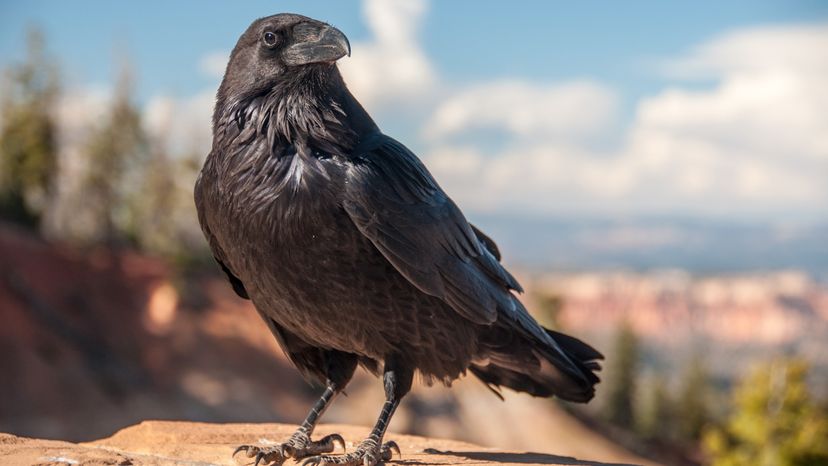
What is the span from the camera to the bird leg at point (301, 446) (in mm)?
4680

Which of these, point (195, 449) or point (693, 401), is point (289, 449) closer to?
point (195, 449)

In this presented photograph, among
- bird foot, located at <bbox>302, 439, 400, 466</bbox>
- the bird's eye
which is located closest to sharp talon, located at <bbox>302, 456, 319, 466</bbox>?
bird foot, located at <bbox>302, 439, 400, 466</bbox>

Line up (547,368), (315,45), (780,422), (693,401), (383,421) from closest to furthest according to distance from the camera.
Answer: (315,45)
(383,421)
(547,368)
(780,422)
(693,401)

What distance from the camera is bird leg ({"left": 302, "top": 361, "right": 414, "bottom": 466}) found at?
460 centimetres

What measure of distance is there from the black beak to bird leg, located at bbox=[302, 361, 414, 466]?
1.77 m

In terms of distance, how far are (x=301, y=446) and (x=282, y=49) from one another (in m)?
2.30

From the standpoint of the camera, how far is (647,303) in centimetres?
14250

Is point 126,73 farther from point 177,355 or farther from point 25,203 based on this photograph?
point 177,355

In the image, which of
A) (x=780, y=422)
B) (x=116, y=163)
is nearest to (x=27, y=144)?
(x=116, y=163)

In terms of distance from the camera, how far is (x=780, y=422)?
20.9 meters

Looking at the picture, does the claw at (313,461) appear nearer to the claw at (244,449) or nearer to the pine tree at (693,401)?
the claw at (244,449)

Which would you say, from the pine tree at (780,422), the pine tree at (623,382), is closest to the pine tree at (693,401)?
the pine tree at (623,382)

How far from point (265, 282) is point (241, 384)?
25679 mm

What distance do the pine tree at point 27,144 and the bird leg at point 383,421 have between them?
3191 cm
